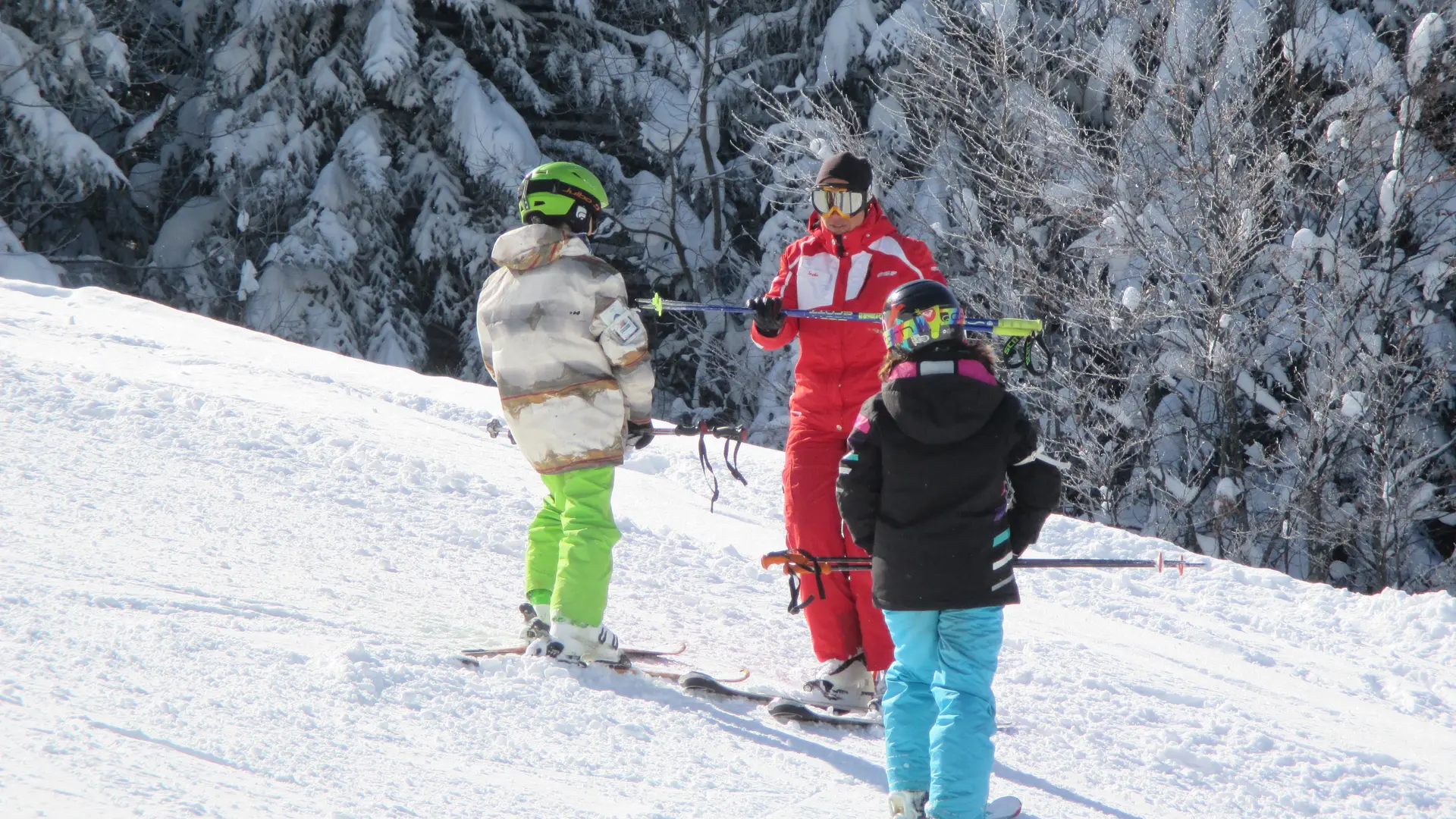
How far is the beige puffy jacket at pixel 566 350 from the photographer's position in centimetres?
387

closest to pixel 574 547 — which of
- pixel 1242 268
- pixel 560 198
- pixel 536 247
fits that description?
pixel 536 247

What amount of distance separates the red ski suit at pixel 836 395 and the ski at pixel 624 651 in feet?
1.59

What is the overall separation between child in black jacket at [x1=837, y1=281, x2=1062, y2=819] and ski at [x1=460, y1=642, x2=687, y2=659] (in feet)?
3.85

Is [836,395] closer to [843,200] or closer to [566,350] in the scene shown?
[843,200]

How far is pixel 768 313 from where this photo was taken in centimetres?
405

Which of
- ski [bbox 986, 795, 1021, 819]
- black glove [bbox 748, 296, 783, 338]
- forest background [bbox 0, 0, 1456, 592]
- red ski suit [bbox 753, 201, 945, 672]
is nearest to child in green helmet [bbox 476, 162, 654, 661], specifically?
black glove [bbox 748, 296, 783, 338]

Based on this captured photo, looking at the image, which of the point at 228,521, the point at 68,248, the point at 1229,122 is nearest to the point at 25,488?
the point at 228,521

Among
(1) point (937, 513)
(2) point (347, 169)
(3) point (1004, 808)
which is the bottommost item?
(3) point (1004, 808)

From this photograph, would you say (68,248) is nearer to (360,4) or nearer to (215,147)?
(215,147)

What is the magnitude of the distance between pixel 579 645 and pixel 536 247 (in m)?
1.24

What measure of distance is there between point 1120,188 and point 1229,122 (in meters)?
1.18

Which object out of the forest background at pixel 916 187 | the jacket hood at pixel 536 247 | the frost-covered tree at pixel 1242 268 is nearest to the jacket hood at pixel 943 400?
the jacket hood at pixel 536 247

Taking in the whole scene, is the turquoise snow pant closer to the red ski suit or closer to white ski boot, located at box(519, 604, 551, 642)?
the red ski suit

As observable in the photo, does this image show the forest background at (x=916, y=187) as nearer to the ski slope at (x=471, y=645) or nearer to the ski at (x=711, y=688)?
the ski slope at (x=471, y=645)
